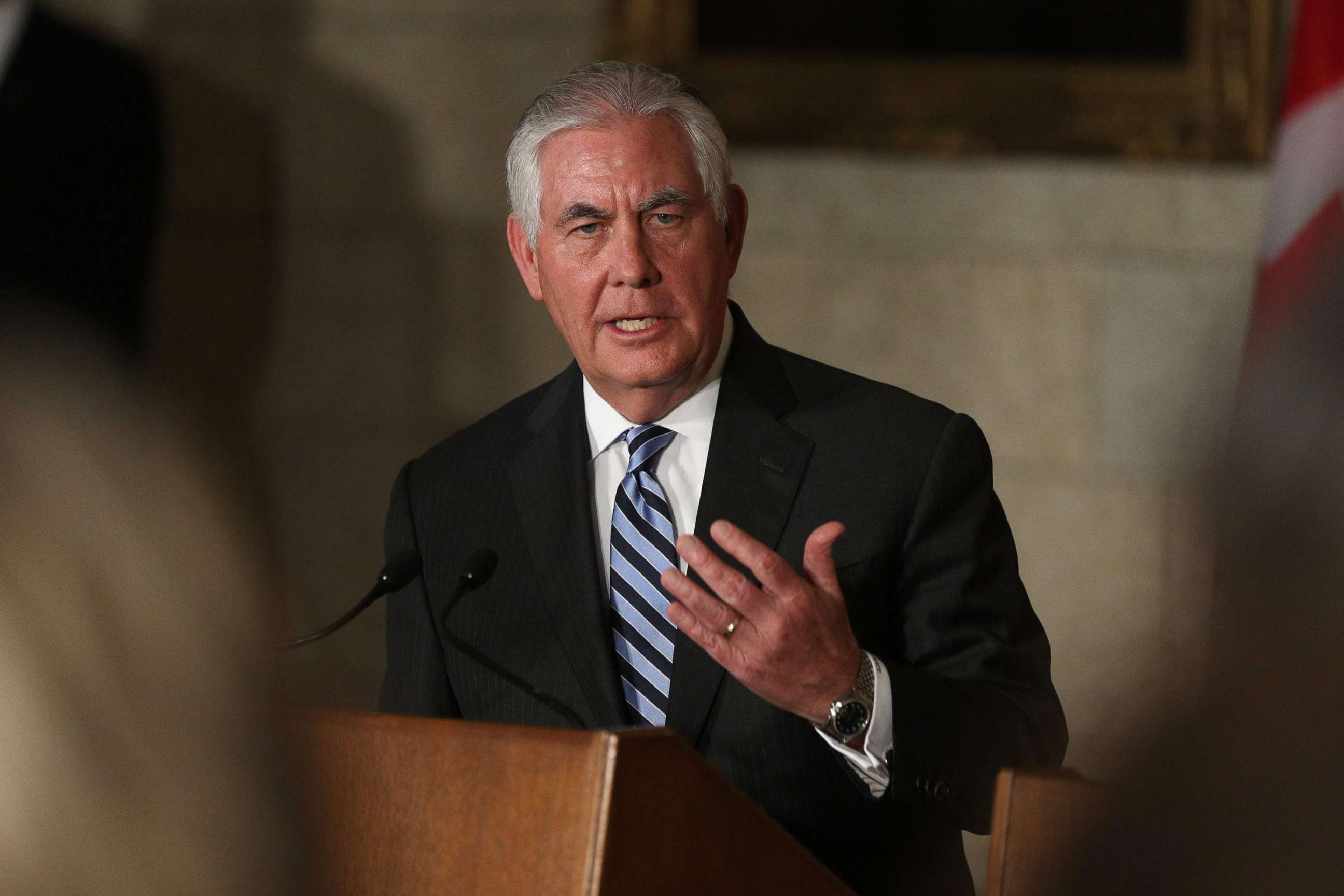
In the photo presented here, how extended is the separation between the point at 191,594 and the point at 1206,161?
13.0 feet

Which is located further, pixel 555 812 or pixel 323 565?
pixel 323 565

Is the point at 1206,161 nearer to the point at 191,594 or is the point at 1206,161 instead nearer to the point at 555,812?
the point at 555,812

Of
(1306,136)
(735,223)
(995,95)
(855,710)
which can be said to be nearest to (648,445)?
(735,223)

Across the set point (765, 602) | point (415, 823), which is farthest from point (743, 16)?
point (415, 823)

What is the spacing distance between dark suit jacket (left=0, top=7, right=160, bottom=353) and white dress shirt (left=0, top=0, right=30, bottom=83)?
2 centimetres

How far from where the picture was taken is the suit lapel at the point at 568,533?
216cm

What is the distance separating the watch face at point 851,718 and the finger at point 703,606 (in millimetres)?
209

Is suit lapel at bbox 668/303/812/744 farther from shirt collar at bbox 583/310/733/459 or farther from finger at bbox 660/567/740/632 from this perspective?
finger at bbox 660/567/740/632

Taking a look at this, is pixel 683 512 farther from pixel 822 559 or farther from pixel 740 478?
pixel 822 559

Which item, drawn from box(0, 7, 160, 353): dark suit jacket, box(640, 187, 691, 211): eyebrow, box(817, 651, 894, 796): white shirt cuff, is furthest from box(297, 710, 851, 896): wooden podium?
box(0, 7, 160, 353): dark suit jacket

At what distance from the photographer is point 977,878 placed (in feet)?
13.2

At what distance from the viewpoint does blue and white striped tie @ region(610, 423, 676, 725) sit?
2.19 metres

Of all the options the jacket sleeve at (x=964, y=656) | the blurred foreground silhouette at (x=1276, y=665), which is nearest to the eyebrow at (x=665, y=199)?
the jacket sleeve at (x=964, y=656)

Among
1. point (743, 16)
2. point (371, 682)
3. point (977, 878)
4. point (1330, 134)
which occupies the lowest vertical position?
point (977, 878)
